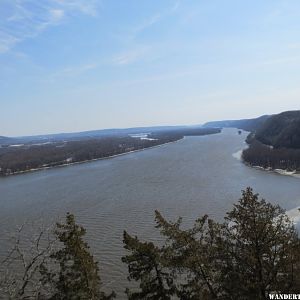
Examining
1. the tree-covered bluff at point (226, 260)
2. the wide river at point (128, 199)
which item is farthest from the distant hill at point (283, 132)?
the tree-covered bluff at point (226, 260)

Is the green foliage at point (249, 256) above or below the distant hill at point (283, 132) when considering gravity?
above

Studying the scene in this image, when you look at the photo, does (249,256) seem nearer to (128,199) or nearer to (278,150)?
(128,199)

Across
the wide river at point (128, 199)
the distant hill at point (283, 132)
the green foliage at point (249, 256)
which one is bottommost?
the wide river at point (128, 199)

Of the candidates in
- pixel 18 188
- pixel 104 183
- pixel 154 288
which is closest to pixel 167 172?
pixel 104 183

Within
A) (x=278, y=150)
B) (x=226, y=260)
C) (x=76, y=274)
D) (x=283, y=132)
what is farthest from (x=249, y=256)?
(x=283, y=132)

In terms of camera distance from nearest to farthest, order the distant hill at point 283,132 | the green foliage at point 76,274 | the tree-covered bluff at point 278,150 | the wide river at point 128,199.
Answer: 1. the green foliage at point 76,274
2. the wide river at point 128,199
3. the tree-covered bluff at point 278,150
4. the distant hill at point 283,132

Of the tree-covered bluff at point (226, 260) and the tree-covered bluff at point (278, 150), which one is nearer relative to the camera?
the tree-covered bluff at point (226, 260)

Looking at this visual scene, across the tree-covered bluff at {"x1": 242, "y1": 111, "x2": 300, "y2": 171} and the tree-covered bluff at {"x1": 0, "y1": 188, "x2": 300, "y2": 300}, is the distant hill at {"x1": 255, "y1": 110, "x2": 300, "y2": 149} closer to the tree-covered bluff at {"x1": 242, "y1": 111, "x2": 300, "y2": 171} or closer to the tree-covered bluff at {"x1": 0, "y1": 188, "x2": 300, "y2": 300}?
the tree-covered bluff at {"x1": 242, "y1": 111, "x2": 300, "y2": 171}

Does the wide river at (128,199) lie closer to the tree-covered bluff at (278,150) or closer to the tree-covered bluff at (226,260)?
the tree-covered bluff at (278,150)
